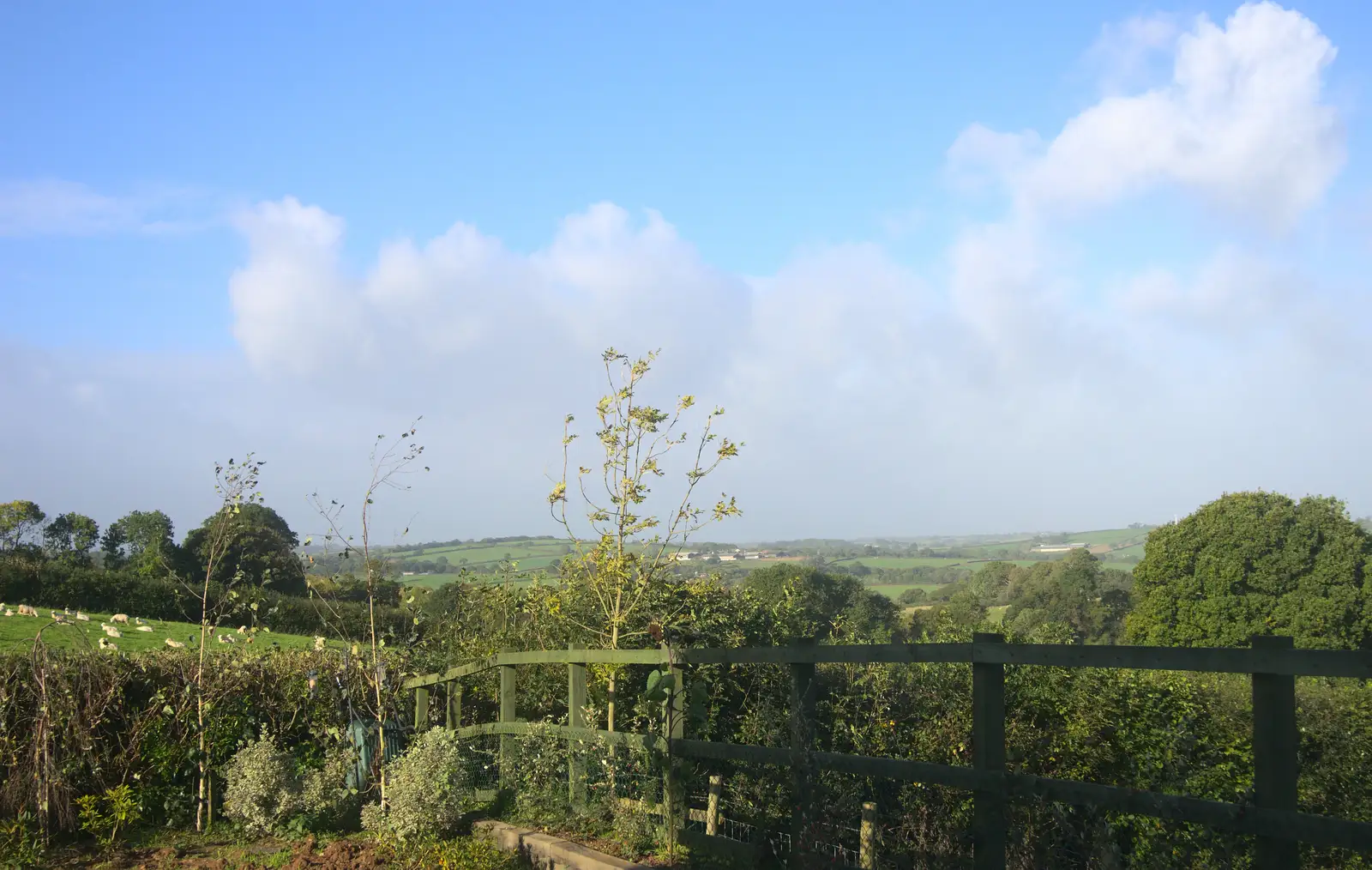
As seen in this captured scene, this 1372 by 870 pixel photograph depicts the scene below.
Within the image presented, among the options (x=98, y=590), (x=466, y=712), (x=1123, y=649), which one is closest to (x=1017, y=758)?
(x=1123, y=649)

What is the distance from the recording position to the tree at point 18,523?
784 inches

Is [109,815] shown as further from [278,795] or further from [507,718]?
[507,718]

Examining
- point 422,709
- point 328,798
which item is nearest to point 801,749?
point 328,798

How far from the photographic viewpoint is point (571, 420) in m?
8.05

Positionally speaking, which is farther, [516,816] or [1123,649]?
[516,816]

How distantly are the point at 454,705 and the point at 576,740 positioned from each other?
2.22 meters

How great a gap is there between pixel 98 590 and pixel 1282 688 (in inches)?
825

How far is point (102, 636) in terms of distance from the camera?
26.0ft

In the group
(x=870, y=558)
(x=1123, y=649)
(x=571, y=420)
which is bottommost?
(x=870, y=558)

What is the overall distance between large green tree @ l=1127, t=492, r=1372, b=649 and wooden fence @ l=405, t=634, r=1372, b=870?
23.1 meters

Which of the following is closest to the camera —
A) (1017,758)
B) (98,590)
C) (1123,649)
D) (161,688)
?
(1123,649)

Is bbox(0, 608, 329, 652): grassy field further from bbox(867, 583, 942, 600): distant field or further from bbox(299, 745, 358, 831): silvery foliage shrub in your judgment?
bbox(867, 583, 942, 600): distant field

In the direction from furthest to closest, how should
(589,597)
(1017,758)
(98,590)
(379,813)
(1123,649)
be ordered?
(98,590) < (589,597) < (1017,758) < (379,813) < (1123,649)

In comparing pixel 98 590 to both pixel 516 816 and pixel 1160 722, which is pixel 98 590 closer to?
pixel 516 816
